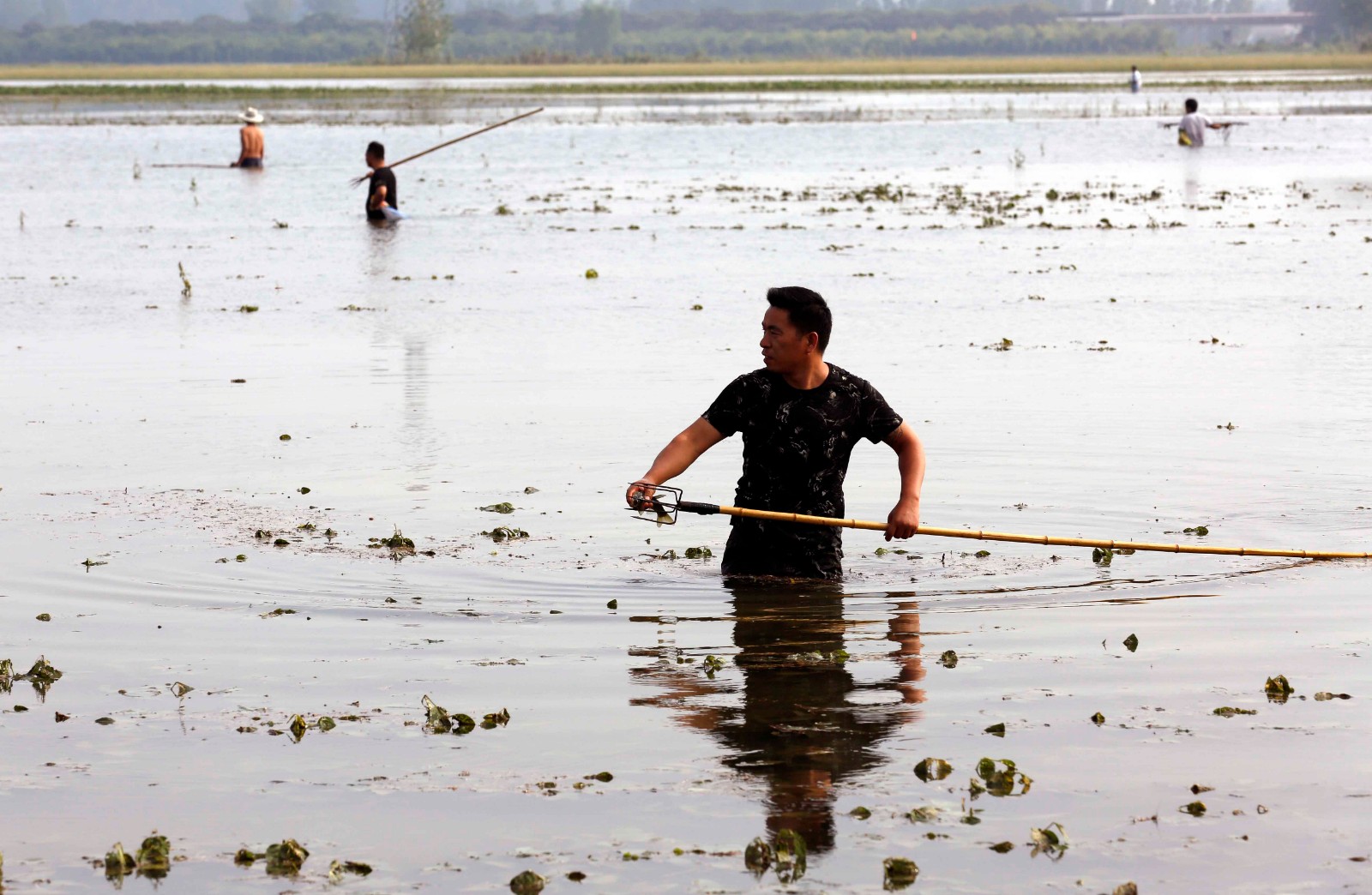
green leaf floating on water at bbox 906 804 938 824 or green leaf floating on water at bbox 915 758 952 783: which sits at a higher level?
green leaf floating on water at bbox 915 758 952 783

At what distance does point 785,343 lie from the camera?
7.53m

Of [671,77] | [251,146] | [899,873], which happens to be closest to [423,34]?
[671,77]

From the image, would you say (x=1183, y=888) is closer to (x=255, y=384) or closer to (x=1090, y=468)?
(x=1090, y=468)

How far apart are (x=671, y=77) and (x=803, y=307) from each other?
295ft

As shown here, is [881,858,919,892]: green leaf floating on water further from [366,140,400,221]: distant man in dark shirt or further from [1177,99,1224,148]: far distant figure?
[1177,99,1224,148]: far distant figure

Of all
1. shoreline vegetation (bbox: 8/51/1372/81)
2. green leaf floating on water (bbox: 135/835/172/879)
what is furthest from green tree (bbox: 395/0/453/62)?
green leaf floating on water (bbox: 135/835/172/879)

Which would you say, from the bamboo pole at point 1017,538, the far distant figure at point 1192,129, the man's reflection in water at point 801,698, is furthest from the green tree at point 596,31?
the man's reflection in water at point 801,698

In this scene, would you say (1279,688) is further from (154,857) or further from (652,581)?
(154,857)

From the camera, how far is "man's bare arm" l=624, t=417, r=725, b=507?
24.1 feet

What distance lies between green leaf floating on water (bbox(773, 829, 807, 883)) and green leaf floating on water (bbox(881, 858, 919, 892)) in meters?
0.22

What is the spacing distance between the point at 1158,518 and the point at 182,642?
5.06 m

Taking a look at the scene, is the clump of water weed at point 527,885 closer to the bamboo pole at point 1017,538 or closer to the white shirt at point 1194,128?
the bamboo pole at point 1017,538

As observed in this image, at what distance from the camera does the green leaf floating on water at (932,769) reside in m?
5.67

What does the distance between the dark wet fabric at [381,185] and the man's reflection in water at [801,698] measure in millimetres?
18377
